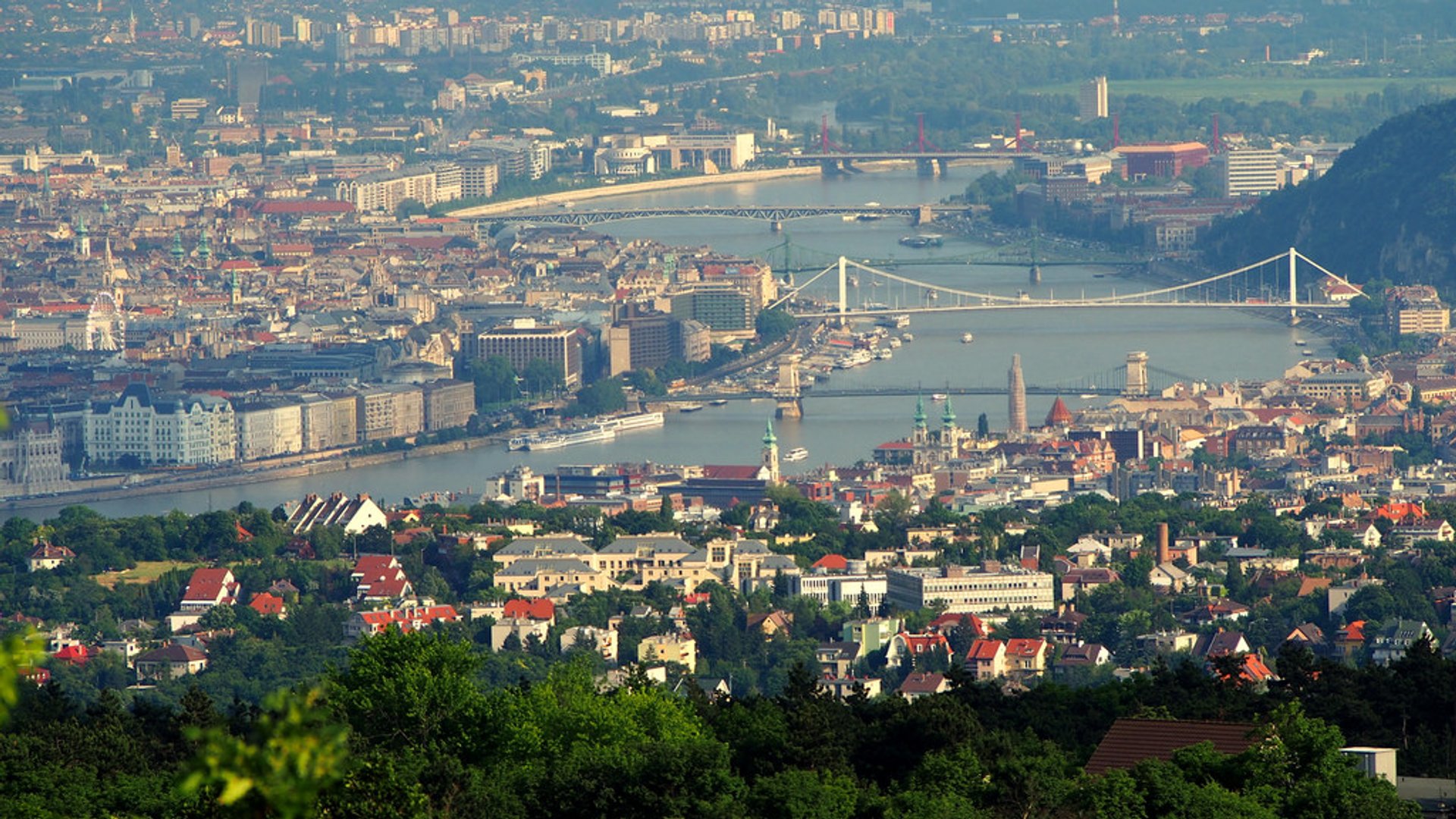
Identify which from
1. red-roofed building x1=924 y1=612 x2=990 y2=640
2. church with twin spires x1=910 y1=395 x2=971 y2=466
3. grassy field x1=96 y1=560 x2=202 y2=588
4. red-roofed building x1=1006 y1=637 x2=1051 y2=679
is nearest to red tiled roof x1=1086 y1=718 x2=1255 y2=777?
red-roofed building x1=1006 y1=637 x2=1051 y2=679

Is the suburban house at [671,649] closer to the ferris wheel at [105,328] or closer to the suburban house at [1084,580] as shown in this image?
the suburban house at [1084,580]

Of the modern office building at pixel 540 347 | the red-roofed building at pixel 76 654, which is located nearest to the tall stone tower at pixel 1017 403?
the modern office building at pixel 540 347

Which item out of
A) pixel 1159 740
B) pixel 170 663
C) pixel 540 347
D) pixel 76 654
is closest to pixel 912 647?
pixel 170 663

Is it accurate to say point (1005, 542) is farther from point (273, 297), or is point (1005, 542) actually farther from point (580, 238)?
point (580, 238)

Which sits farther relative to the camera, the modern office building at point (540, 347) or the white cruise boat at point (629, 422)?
the modern office building at point (540, 347)

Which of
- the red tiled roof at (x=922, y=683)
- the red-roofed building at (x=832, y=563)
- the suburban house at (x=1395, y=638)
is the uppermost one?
the red tiled roof at (x=922, y=683)

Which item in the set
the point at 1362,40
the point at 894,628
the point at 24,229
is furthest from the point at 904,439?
the point at 1362,40

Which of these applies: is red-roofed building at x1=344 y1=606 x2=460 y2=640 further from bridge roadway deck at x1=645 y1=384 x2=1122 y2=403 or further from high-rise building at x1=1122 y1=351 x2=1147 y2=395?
high-rise building at x1=1122 y1=351 x2=1147 y2=395
